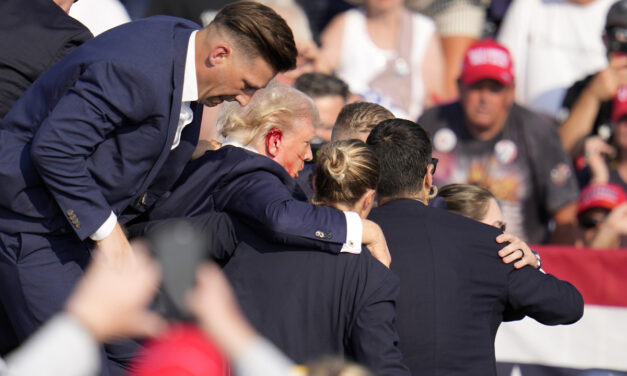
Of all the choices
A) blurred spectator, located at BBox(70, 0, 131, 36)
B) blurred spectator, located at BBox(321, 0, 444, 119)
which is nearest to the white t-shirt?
blurred spectator, located at BBox(321, 0, 444, 119)

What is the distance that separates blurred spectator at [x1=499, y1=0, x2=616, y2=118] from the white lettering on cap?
0.59 meters

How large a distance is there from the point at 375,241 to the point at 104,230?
31.9 inches

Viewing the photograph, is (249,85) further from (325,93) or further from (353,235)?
(325,93)

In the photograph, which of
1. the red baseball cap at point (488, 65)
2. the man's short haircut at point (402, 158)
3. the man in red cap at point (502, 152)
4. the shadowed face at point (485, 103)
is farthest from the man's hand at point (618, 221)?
the man's short haircut at point (402, 158)

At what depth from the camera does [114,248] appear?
266 cm

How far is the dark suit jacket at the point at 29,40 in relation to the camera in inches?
121

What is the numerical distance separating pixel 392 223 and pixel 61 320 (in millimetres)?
1787

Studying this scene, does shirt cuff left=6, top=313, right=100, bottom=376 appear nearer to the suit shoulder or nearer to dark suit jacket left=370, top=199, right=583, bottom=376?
dark suit jacket left=370, top=199, right=583, bottom=376

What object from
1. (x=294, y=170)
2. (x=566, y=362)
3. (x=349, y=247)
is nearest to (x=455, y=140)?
→ (x=566, y=362)

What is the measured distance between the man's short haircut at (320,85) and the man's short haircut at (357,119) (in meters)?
1.34

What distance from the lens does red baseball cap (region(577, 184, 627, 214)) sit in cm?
573

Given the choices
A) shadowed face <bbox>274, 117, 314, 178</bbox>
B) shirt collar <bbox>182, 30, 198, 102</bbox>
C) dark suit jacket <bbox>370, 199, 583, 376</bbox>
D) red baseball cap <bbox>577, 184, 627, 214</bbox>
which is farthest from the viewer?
red baseball cap <bbox>577, 184, 627, 214</bbox>

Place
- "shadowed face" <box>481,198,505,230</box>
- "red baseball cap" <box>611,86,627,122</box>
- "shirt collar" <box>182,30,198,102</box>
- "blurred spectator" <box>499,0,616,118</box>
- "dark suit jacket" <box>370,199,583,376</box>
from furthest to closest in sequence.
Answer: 1. "blurred spectator" <box>499,0,616,118</box>
2. "red baseball cap" <box>611,86,627,122</box>
3. "shadowed face" <box>481,198,505,230</box>
4. "dark suit jacket" <box>370,199,583,376</box>
5. "shirt collar" <box>182,30,198,102</box>

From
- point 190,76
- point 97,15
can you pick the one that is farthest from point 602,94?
point 190,76
